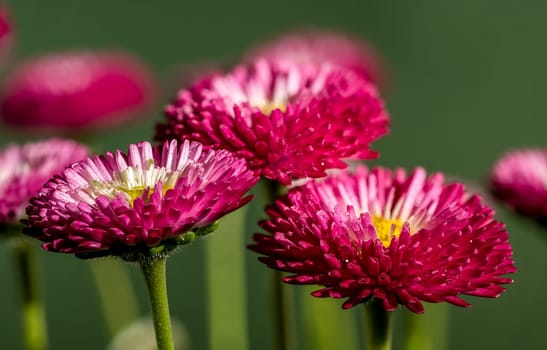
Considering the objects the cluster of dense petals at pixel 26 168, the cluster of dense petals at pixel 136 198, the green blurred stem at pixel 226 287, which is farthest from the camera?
the green blurred stem at pixel 226 287

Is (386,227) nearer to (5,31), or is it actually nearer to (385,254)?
(385,254)

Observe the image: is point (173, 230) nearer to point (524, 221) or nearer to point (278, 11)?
point (524, 221)

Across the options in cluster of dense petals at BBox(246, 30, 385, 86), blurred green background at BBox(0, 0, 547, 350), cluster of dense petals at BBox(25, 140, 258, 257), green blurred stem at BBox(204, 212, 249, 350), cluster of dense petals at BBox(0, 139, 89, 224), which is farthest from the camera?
blurred green background at BBox(0, 0, 547, 350)

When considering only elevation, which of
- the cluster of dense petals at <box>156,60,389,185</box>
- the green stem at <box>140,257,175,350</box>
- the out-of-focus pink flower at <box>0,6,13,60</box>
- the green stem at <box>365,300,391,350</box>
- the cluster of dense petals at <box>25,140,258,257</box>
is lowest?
the green stem at <box>365,300,391,350</box>

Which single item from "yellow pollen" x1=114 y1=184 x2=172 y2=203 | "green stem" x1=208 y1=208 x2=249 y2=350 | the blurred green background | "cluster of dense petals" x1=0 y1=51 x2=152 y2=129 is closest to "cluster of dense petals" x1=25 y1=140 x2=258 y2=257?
"yellow pollen" x1=114 y1=184 x2=172 y2=203

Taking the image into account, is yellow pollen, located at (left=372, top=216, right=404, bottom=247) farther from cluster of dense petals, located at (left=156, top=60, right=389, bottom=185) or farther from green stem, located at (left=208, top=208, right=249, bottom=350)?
green stem, located at (left=208, top=208, right=249, bottom=350)

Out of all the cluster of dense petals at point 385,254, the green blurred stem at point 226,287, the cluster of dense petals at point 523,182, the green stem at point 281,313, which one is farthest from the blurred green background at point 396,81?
the cluster of dense petals at point 385,254

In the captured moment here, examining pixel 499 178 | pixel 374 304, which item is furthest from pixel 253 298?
pixel 374 304

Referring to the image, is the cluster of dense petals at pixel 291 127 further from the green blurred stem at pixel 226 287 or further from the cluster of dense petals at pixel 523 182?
the green blurred stem at pixel 226 287
